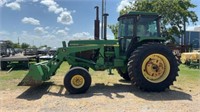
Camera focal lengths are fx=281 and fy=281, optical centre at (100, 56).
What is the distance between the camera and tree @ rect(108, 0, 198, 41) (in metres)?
30.0

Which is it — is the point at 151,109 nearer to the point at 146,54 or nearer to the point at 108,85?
the point at 146,54

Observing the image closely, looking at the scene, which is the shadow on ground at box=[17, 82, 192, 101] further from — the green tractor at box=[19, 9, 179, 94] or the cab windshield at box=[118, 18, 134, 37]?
the cab windshield at box=[118, 18, 134, 37]

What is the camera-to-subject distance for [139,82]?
8914 millimetres

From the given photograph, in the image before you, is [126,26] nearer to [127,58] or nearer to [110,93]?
[127,58]

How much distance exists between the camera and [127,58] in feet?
32.5

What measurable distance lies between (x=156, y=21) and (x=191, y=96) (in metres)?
2.90

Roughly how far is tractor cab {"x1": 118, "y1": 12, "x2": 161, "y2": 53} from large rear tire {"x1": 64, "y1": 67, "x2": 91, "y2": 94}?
2.02 m

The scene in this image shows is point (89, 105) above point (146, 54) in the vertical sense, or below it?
below

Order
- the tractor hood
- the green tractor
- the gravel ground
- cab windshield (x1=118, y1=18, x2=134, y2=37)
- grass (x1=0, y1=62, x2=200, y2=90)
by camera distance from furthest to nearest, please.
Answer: grass (x1=0, y1=62, x2=200, y2=90) < the tractor hood < cab windshield (x1=118, y1=18, x2=134, y2=37) < the green tractor < the gravel ground

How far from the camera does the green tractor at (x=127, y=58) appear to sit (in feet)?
28.8

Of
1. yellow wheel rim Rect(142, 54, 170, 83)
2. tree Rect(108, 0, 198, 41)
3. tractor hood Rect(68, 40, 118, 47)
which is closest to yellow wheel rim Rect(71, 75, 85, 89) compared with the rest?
tractor hood Rect(68, 40, 118, 47)

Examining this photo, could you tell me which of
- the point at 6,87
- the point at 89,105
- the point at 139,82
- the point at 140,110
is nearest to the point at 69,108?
the point at 89,105

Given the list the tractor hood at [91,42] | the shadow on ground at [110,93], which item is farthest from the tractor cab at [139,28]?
the shadow on ground at [110,93]

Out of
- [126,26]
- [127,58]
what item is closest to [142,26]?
[126,26]
